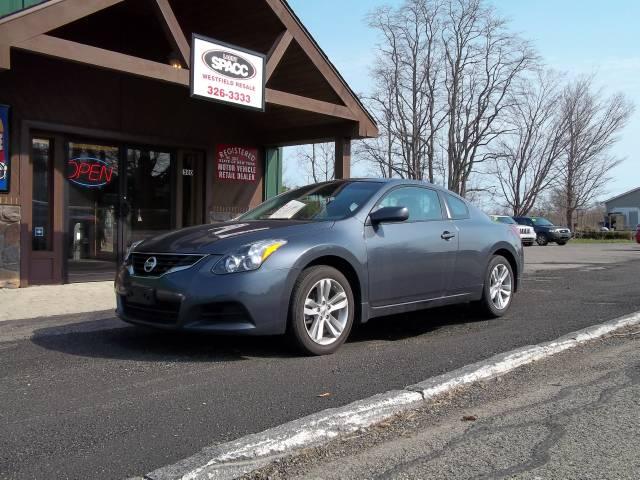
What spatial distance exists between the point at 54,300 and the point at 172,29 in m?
3.89

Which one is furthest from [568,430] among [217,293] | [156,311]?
[156,311]

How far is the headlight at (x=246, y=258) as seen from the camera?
4.57 meters

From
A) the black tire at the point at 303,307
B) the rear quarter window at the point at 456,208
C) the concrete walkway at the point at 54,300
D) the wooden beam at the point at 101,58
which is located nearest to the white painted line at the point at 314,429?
the black tire at the point at 303,307

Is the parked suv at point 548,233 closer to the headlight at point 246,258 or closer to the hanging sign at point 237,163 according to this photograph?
the hanging sign at point 237,163

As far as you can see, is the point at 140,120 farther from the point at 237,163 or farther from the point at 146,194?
the point at 237,163

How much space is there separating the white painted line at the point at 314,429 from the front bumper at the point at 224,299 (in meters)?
1.19

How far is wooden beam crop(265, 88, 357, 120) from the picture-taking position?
920 cm

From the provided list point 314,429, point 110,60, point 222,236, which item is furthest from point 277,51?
point 314,429

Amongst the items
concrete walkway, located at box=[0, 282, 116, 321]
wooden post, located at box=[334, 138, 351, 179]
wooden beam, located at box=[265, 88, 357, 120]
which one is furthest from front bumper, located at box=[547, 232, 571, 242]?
concrete walkway, located at box=[0, 282, 116, 321]

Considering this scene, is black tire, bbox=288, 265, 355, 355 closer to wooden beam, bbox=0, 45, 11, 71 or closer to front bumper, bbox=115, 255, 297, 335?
front bumper, bbox=115, 255, 297, 335

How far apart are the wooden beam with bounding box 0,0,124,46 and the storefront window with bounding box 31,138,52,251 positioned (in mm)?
2627

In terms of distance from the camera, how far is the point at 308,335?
489 cm

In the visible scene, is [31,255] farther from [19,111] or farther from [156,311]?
[156,311]

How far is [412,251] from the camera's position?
568 centimetres
